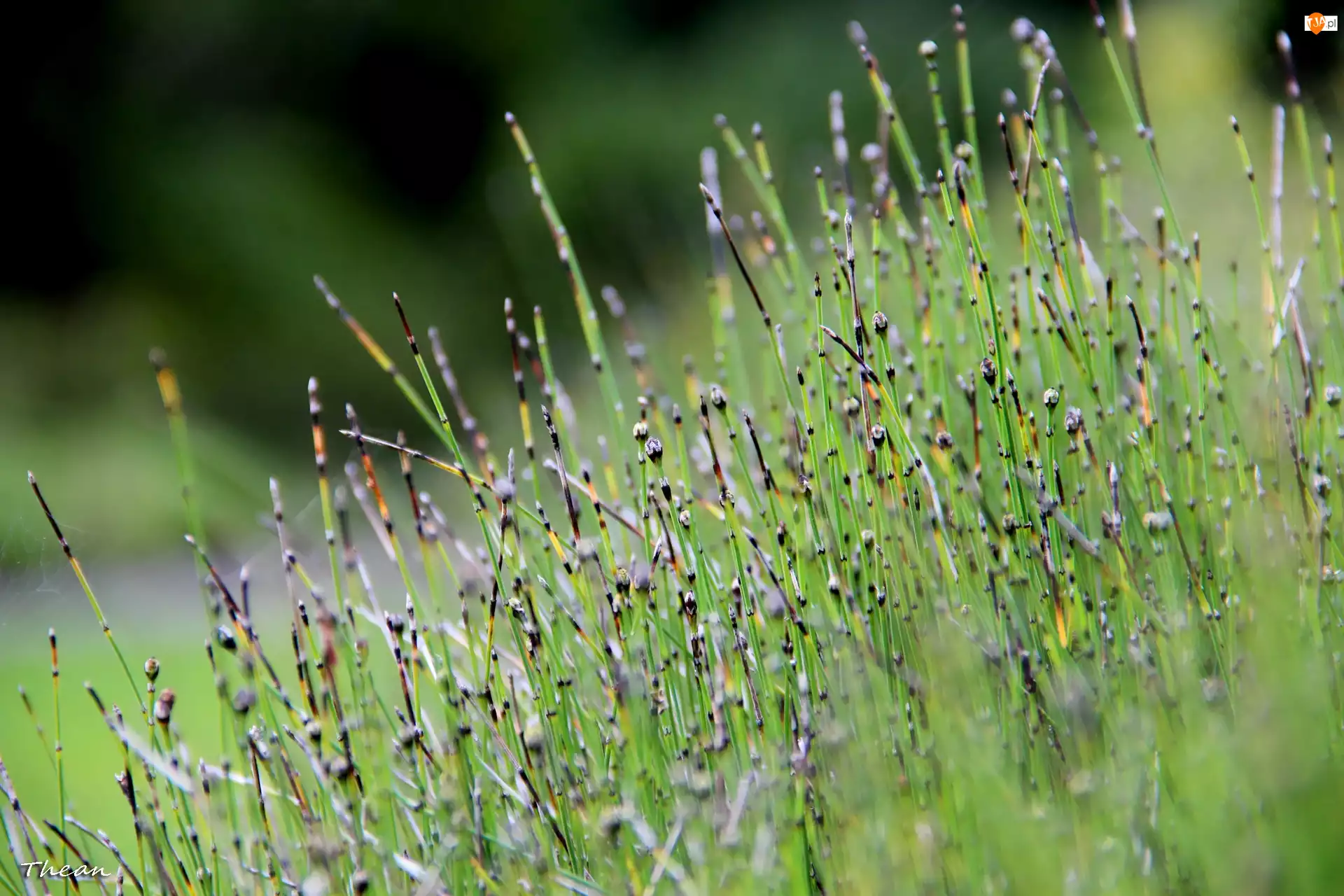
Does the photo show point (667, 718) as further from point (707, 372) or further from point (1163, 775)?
point (707, 372)

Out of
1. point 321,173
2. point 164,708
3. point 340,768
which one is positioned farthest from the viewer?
point 321,173

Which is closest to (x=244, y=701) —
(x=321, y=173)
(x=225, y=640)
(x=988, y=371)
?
(x=225, y=640)

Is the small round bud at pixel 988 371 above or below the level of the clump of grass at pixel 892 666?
above

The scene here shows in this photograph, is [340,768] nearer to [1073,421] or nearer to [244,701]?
[244,701]

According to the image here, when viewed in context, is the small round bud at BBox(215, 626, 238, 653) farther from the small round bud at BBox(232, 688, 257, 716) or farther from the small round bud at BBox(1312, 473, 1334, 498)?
the small round bud at BBox(1312, 473, 1334, 498)

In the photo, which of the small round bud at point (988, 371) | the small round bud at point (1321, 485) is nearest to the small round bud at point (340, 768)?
the small round bud at point (988, 371)

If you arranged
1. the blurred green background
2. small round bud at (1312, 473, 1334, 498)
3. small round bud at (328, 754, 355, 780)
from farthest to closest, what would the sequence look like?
the blurred green background, small round bud at (1312, 473, 1334, 498), small round bud at (328, 754, 355, 780)

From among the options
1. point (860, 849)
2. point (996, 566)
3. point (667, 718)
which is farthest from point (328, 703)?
point (996, 566)

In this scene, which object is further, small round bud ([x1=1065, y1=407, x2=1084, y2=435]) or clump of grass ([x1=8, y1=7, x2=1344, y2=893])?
small round bud ([x1=1065, y1=407, x2=1084, y2=435])

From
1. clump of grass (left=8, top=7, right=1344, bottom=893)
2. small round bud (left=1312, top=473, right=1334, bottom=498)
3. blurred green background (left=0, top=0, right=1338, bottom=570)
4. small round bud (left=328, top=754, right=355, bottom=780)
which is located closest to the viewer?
clump of grass (left=8, top=7, right=1344, bottom=893)

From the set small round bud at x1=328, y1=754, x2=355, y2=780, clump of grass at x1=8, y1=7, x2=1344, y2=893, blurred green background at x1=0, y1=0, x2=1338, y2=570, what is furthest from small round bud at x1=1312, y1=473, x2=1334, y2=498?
blurred green background at x1=0, y1=0, x2=1338, y2=570

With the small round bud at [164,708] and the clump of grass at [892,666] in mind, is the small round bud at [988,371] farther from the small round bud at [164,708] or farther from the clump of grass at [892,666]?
the small round bud at [164,708]
